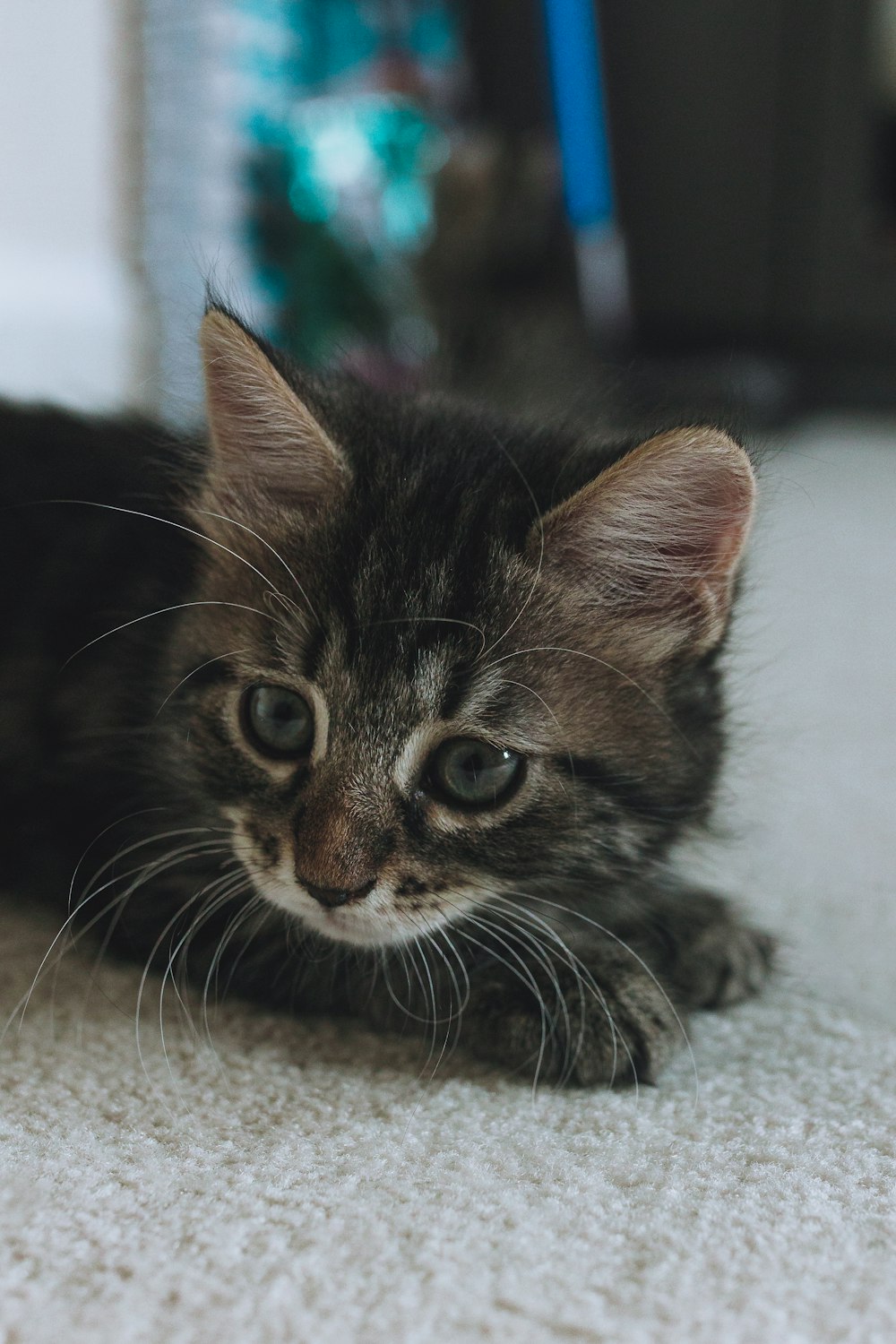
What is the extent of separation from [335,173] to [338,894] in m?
3.03

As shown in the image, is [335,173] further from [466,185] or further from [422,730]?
[422,730]

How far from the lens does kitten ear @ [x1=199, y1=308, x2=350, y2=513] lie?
1073mm

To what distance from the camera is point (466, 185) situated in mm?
3641

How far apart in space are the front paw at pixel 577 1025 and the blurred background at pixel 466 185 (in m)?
1.89

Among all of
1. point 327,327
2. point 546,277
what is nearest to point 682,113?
point 546,277

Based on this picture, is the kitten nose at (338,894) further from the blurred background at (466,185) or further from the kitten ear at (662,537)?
the blurred background at (466,185)

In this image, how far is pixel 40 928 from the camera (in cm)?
125

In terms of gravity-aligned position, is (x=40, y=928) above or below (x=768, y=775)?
below

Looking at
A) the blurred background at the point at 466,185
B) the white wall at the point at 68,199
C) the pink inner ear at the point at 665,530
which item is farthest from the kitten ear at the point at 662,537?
the white wall at the point at 68,199

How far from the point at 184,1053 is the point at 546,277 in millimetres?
3403

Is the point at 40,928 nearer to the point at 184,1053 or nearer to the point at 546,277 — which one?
the point at 184,1053

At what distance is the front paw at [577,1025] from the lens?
3.36 feet

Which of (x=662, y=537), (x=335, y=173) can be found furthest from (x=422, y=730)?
(x=335, y=173)

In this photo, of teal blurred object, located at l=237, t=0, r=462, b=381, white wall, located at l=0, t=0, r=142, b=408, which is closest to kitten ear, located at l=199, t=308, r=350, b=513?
white wall, located at l=0, t=0, r=142, b=408
